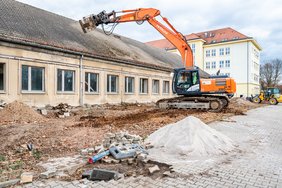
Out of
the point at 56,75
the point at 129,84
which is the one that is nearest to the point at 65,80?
the point at 56,75

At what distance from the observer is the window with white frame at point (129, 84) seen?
19891mm

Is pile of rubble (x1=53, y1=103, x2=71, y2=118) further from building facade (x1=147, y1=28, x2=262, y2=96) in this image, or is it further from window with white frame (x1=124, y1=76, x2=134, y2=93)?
building facade (x1=147, y1=28, x2=262, y2=96)

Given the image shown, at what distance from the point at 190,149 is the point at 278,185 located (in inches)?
87.0

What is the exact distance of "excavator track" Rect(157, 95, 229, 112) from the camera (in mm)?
15235

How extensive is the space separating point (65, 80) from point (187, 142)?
10949 millimetres

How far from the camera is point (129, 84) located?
66.8 feet

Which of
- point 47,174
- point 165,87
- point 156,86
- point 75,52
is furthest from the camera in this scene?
point 165,87

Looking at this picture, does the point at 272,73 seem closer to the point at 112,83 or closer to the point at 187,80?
the point at 187,80

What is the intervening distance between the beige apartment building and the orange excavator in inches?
95.4

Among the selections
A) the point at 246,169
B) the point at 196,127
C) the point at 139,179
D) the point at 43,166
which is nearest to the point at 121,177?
the point at 139,179

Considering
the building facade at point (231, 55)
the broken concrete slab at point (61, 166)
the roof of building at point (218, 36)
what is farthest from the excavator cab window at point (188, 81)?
the roof of building at point (218, 36)

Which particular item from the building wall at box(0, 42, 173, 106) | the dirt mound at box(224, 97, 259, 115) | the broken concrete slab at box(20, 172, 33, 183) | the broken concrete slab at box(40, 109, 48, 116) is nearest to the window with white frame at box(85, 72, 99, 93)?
the building wall at box(0, 42, 173, 106)

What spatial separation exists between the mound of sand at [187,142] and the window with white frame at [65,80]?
948 centimetres

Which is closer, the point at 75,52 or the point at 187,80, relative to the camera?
the point at 75,52
